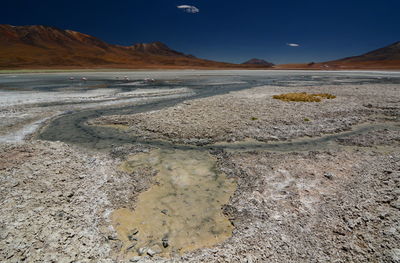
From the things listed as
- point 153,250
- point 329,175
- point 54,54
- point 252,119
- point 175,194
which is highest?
point 54,54

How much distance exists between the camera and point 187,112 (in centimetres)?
1625

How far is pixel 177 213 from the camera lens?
246 inches

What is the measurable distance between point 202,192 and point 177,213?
1.23 m

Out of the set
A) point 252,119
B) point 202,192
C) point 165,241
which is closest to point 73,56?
point 252,119

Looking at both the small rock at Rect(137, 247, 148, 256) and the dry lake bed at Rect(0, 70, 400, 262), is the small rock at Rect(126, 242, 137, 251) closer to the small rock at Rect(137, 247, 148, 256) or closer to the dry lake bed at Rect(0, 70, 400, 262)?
the dry lake bed at Rect(0, 70, 400, 262)

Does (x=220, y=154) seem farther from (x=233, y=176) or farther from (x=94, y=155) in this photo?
(x=94, y=155)

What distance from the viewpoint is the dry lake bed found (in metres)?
4.84

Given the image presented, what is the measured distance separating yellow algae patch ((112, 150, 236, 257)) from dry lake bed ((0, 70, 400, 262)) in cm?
3

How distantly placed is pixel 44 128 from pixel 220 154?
11167 mm

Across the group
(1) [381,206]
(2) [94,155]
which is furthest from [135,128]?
(1) [381,206]

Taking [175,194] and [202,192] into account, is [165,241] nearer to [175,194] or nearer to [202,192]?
[175,194]

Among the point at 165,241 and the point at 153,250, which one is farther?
the point at 165,241

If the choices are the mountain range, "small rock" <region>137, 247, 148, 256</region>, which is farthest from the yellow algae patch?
the mountain range

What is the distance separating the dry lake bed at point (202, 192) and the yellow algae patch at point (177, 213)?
1.2 inches
